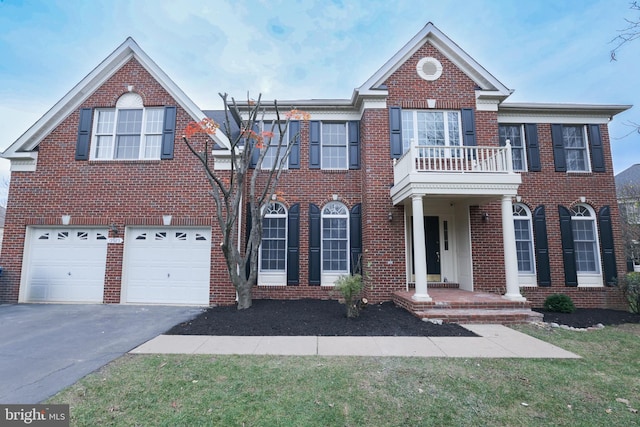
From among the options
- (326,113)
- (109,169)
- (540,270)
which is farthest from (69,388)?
(540,270)

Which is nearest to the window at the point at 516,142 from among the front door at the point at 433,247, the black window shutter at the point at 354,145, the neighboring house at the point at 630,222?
the front door at the point at 433,247

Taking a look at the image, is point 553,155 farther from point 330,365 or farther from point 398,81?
point 330,365

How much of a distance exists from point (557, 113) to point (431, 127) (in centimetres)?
462

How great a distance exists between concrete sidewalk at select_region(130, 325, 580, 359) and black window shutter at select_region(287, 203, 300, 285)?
3.87m

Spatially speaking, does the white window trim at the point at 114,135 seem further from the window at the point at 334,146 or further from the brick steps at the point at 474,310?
the brick steps at the point at 474,310

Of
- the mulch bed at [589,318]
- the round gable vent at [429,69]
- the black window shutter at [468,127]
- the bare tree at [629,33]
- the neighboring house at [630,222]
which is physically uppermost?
the round gable vent at [429,69]

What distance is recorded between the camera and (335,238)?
983 cm

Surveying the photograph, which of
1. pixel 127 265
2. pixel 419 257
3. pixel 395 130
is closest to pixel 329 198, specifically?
pixel 395 130

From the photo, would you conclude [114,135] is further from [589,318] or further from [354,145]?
[589,318]

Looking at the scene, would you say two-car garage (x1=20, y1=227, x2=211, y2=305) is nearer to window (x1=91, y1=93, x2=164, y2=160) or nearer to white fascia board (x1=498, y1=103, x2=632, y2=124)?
window (x1=91, y1=93, x2=164, y2=160)

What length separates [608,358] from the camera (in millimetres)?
4773

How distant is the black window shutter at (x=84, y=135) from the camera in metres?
9.30

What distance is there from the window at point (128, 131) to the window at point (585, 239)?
46.3ft

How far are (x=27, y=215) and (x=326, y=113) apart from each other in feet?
33.0
